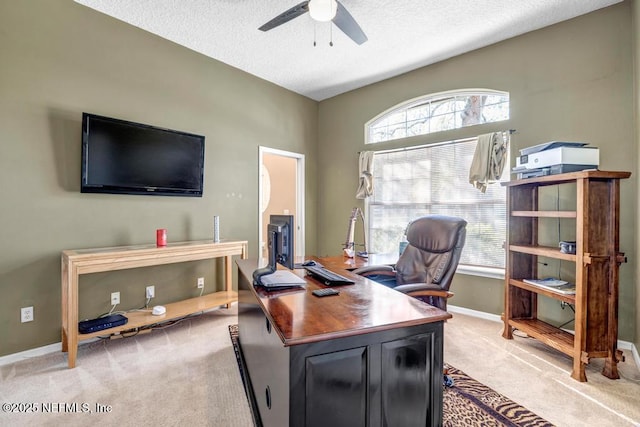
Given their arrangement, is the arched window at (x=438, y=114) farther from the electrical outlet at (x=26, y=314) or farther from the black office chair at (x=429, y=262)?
the electrical outlet at (x=26, y=314)

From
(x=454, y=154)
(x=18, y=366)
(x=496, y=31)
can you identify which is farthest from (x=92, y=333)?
(x=496, y=31)

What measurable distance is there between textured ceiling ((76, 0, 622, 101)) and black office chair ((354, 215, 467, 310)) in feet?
6.42

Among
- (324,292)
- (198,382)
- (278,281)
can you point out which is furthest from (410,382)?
(198,382)

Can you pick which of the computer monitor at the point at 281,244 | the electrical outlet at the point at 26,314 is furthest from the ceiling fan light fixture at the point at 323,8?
the electrical outlet at the point at 26,314

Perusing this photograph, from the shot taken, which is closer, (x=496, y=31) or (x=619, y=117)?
(x=619, y=117)

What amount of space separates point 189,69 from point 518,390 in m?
4.32

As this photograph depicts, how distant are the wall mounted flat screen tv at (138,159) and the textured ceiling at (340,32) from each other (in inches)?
41.2

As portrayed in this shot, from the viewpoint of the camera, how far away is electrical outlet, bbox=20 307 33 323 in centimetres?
243

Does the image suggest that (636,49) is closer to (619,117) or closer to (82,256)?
(619,117)

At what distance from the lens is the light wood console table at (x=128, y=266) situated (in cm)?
230

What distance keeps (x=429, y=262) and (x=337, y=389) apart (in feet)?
5.39

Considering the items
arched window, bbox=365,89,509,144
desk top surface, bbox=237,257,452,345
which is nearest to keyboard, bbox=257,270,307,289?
desk top surface, bbox=237,257,452,345

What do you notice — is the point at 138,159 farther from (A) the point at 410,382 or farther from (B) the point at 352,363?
(A) the point at 410,382

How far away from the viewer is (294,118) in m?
4.71
